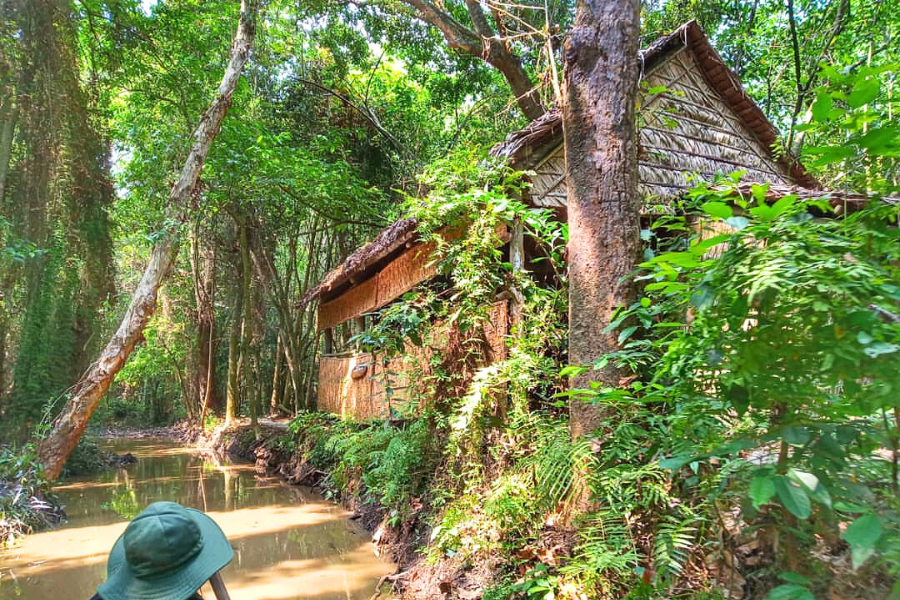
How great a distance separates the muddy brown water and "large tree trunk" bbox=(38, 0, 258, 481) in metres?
→ 1.10

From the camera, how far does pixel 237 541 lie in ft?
20.2

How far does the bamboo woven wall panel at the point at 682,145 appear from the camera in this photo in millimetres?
5883

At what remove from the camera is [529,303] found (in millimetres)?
4781

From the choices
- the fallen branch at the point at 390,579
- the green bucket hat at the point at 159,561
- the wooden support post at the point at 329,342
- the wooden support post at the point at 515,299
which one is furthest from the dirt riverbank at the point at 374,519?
the green bucket hat at the point at 159,561

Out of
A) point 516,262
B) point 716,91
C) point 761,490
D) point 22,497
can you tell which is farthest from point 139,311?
point 716,91

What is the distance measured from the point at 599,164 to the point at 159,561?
313cm

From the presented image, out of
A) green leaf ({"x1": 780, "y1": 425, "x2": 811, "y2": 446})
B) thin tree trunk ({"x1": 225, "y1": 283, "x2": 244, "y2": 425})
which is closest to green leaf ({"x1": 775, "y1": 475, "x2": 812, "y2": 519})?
green leaf ({"x1": 780, "y1": 425, "x2": 811, "y2": 446})

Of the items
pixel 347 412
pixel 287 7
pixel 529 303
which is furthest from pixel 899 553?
pixel 287 7

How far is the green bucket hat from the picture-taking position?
1533mm

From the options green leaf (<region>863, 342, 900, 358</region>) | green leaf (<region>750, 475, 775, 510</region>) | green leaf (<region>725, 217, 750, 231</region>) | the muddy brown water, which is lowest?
the muddy brown water

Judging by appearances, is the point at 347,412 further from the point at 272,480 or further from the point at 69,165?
the point at 69,165

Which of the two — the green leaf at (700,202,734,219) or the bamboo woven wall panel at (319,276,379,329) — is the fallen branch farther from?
the bamboo woven wall panel at (319,276,379,329)

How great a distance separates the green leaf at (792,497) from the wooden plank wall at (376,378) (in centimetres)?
312

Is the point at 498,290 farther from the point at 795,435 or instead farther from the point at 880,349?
the point at 880,349
